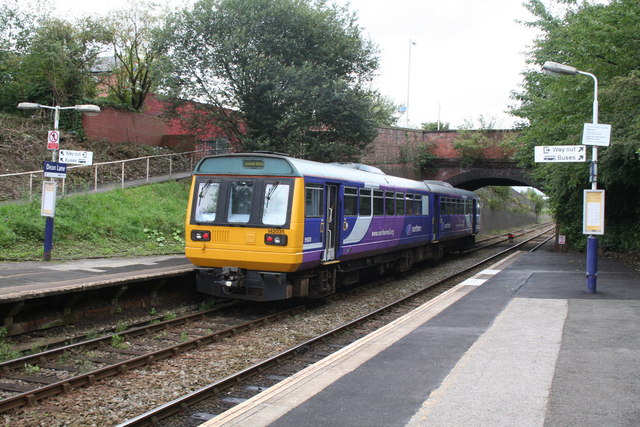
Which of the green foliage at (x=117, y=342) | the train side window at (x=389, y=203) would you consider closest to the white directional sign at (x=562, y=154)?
the train side window at (x=389, y=203)

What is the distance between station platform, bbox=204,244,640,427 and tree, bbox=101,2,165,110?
85.4 feet

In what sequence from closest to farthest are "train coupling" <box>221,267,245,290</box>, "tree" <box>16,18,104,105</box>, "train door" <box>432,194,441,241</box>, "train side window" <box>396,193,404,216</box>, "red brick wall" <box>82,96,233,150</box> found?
"train coupling" <box>221,267,245,290</box> → "train side window" <box>396,193,404,216</box> → "train door" <box>432,194,441,241</box> → "red brick wall" <box>82,96,233,150</box> → "tree" <box>16,18,104,105</box>

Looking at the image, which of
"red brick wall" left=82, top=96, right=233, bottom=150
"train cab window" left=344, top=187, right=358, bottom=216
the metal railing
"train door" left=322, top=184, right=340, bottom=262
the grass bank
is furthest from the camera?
"red brick wall" left=82, top=96, right=233, bottom=150

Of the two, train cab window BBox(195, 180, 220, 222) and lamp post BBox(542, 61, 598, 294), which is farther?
lamp post BBox(542, 61, 598, 294)

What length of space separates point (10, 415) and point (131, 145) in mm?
22908

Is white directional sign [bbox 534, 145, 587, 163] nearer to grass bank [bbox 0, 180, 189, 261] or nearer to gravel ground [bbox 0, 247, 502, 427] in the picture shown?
gravel ground [bbox 0, 247, 502, 427]

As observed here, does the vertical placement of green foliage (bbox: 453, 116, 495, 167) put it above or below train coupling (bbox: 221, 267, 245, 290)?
above

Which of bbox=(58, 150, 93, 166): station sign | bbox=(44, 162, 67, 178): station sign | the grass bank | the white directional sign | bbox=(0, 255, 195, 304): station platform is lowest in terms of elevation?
bbox=(0, 255, 195, 304): station platform

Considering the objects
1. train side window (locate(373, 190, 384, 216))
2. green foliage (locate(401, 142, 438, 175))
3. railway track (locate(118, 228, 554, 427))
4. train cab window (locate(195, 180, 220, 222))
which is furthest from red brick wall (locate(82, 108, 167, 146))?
railway track (locate(118, 228, 554, 427))

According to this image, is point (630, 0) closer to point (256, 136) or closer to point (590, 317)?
point (590, 317)

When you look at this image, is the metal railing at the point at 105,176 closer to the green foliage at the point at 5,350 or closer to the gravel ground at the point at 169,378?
the green foliage at the point at 5,350

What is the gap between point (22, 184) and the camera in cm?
1922

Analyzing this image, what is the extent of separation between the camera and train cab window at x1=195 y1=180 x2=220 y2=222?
10844 millimetres

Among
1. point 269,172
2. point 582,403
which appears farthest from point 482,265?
point 582,403
